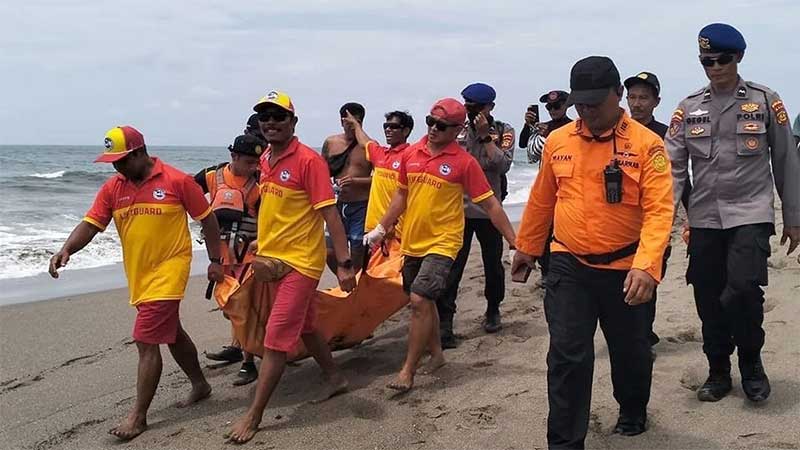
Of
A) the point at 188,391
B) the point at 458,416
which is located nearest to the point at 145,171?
the point at 188,391

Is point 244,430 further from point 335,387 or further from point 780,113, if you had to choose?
point 780,113

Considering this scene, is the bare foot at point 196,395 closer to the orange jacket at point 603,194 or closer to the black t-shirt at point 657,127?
the orange jacket at point 603,194

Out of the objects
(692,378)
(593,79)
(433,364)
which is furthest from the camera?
(433,364)

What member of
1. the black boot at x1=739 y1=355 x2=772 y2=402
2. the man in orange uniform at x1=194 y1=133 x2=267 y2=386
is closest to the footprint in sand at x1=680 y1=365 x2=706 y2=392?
the black boot at x1=739 y1=355 x2=772 y2=402

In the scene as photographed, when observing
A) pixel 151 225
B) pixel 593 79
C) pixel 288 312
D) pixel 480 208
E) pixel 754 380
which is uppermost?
pixel 593 79

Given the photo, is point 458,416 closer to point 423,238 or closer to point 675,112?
point 423,238

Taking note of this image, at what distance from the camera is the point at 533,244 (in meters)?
3.97

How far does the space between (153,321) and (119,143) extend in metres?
1.05

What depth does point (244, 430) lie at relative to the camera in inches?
176

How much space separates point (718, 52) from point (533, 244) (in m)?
1.45

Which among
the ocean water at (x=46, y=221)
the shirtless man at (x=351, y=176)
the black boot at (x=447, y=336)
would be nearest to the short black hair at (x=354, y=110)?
the shirtless man at (x=351, y=176)

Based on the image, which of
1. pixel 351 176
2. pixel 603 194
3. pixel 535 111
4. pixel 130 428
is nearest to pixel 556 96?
pixel 535 111

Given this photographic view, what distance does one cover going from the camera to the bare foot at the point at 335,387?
16.6 ft

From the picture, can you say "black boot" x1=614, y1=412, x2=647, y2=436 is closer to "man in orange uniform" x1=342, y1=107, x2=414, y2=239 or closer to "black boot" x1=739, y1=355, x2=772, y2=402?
"black boot" x1=739, y1=355, x2=772, y2=402
